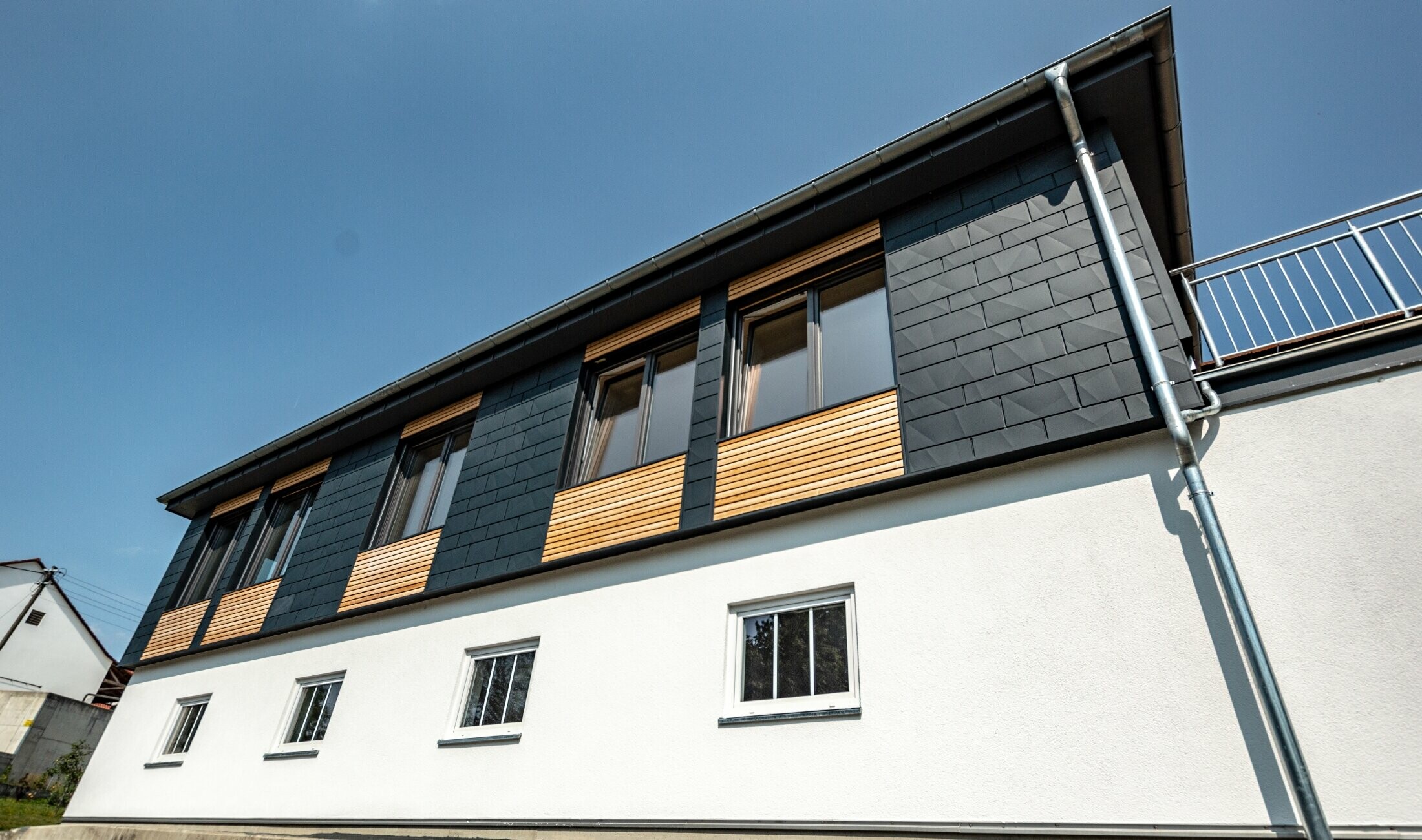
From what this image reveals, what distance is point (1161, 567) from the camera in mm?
4023

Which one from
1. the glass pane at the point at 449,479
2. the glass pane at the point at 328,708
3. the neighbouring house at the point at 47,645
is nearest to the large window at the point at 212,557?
the glass pane at the point at 328,708

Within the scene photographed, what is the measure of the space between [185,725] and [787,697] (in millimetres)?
9787

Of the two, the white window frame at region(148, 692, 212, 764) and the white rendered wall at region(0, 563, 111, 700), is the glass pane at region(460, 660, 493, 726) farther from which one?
the white rendered wall at region(0, 563, 111, 700)

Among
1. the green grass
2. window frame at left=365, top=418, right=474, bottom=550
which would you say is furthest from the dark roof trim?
the green grass

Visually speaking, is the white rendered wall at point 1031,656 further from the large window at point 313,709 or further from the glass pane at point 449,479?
the glass pane at point 449,479

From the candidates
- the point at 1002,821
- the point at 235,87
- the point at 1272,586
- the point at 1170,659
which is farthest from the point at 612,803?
the point at 235,87

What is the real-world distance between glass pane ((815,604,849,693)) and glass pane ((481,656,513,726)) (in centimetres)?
326

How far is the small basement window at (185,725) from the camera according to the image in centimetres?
955

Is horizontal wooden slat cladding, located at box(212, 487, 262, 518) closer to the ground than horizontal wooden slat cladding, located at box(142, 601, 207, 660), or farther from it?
farther from it

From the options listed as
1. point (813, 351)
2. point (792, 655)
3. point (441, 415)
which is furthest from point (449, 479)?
point (792, 655)

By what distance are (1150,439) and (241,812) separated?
1001cm

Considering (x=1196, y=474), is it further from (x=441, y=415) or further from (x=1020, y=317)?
(x=441, y=415)

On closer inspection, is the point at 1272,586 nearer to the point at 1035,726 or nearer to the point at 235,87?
the point at 1035,726

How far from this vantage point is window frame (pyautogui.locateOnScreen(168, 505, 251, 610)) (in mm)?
12055
